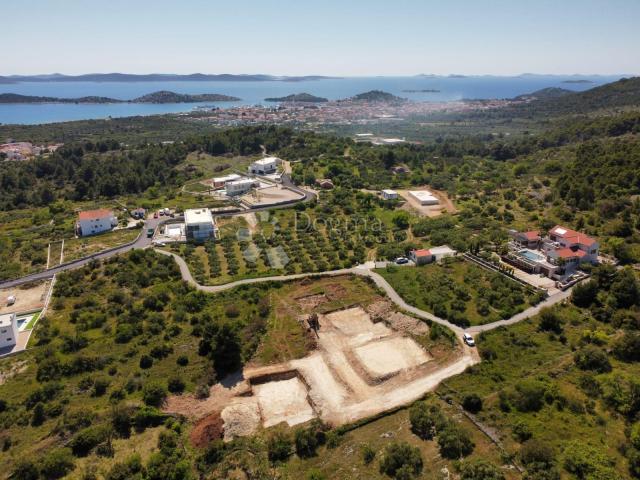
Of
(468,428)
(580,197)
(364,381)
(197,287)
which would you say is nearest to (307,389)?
(364,381)

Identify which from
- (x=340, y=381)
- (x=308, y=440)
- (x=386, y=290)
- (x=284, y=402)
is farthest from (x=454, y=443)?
(x=386, y=290)

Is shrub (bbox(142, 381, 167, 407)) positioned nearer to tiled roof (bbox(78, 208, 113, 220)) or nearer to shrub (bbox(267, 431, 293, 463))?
shrub (bbox(267, 431, 293, 463))

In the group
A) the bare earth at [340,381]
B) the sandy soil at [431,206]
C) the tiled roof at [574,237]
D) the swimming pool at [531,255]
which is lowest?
A: the sandy soil at [431,206]

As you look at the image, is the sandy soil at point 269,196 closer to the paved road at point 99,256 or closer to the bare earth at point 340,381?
the paved road at point 99,256

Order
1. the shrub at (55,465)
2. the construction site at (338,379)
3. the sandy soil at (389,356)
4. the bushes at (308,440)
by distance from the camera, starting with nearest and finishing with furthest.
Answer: the shrub at (55,465) < the bushes at (308,440) < the construction site at (338,379) < the sandy soil at (389,356)

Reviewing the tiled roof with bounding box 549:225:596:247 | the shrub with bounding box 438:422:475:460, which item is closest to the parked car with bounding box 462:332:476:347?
the shrub with bounding box 438:422:475:460

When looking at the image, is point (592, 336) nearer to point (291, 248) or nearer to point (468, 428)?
point (468, 428)

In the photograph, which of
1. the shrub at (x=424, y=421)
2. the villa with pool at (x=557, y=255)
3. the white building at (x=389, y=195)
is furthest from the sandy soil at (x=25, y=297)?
the white building at (x=389, y=195)
